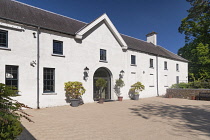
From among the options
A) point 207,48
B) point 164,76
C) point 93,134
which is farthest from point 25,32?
point 207,48

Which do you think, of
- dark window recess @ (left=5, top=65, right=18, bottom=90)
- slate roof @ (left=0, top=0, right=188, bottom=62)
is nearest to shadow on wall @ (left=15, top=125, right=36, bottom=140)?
dark window recess @ (left=5, top=65, right=18, bottom=90)

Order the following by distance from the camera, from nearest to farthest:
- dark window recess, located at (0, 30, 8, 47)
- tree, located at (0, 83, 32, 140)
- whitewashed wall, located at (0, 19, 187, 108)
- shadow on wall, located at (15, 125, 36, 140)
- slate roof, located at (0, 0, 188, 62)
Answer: tree, located at (0, 83, 32, 140) → shadow on wall, located at (15, 125, 36, 140) → dark window recess, located at (0, 30, 8, 47) → whitewashed wall, located at (0, 19, 187, 108) → slate roof, located at (0, 0, 188, 62)

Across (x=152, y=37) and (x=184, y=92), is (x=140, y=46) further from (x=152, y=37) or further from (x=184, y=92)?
(x=184, y=92)

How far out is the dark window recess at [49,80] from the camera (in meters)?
12.4

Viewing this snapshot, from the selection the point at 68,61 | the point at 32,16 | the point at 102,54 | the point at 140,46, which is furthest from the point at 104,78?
the point at 32,16

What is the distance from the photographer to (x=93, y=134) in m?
5.84

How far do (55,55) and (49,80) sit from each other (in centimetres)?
225

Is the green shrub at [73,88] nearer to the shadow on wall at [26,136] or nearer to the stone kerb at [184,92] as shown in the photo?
the shadow on wall at [26,136]

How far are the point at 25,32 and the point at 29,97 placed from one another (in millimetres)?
5116

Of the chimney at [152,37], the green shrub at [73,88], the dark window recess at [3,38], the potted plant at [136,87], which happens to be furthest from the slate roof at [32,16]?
the chimney at [152,37]

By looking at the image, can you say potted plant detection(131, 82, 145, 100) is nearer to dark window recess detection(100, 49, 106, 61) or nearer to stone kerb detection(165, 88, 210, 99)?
dark window recess detection(100, 49, 106, 61)

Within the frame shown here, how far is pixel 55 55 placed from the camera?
42.3 ft

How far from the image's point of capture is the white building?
35.9ft

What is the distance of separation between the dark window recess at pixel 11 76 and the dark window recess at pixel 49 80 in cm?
215
